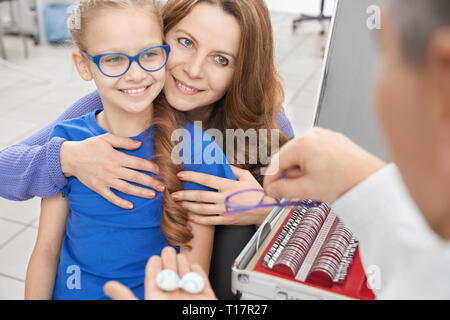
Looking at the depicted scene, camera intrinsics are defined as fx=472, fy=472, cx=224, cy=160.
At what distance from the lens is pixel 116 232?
1218 millimetres

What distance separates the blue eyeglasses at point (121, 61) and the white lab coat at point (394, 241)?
607 millimetres

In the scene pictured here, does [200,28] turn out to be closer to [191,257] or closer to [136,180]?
[136,180]

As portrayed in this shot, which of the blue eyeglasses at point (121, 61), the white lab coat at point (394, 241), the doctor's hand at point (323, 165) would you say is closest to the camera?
the white lab coat at point (394, 241)

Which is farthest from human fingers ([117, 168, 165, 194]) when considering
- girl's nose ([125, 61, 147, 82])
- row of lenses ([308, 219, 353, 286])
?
row of lenses ([308, 219, 353, 286])

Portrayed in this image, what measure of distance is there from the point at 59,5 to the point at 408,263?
5517 millimetres

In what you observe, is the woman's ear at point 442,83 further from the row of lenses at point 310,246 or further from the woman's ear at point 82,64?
the woman's ear at point 82,64

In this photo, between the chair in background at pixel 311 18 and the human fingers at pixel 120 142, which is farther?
the chair in background at pixel 311 18

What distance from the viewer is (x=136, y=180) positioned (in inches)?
47.6

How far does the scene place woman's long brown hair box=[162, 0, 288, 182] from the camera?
1.34 meters

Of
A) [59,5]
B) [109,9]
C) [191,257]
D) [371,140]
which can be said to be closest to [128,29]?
[109,9]

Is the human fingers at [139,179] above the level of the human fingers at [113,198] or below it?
above

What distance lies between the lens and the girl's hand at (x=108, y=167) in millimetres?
1199

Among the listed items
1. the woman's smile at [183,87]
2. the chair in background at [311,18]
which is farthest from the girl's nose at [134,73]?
the chair in background at [311,18]

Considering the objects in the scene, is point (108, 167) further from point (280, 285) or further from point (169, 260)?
point (280, 285)
